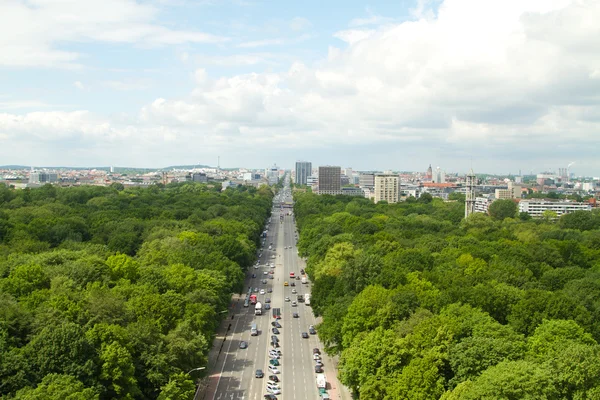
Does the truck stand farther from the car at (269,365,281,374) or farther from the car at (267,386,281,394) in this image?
the car at (269,365,281,374)

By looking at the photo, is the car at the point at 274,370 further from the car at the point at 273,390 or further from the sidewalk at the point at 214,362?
the sidewalk at the point at 214,362

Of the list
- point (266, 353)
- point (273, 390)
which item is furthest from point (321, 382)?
point (266, 353)

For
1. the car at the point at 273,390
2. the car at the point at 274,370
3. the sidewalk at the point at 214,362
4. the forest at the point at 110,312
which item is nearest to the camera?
the forest at the point at 110,312

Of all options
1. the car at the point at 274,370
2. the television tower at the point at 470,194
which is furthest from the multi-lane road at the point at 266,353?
the television tower at the point at 470,194

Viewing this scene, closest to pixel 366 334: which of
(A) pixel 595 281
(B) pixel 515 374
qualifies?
(B) pixel 515 374

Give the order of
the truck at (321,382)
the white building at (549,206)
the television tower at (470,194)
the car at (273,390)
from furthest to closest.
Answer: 1. the white building at (549,206)
2. the television tower at (470,194)
3. the truck at (321,382)
4. the car at (273,390)

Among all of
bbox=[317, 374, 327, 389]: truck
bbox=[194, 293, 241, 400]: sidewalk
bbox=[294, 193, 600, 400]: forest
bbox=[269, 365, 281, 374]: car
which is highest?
bbox=[294, 193, 600, 400]: forest

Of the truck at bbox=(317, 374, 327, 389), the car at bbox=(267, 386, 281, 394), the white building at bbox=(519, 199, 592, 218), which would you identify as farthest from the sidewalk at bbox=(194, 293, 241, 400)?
the white building at bbox=(519, 199, 592, 218)
